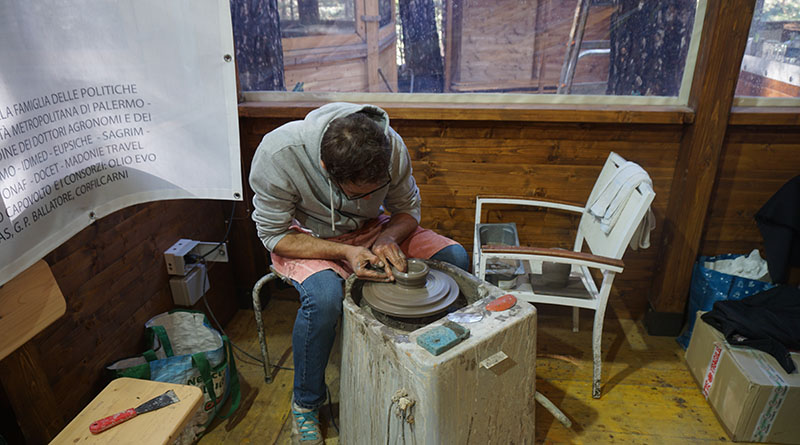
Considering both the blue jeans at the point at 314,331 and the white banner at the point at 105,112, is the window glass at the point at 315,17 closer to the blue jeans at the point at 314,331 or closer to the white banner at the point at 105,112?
the white banner at the point at 105,112

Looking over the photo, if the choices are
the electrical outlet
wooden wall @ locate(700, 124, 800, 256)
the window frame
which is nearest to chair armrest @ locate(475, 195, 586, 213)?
the window frame

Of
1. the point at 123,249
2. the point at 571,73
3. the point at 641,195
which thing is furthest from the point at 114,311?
Result: the point at 571,73

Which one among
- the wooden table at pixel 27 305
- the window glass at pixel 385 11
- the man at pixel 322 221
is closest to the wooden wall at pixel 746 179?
the man at pixel 322 221

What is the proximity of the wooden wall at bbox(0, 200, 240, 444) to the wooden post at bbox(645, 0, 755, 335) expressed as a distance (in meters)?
2.24

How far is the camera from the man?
1.47 meters

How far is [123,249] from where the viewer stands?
1.81m

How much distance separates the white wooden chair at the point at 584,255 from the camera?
175cm

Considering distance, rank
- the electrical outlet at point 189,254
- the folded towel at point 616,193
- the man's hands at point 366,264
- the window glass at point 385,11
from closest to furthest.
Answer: the man's hands at point 366,264, the folded towel at point 616,193, the electrical outlet at point 189,254, the window glass at point 385,11

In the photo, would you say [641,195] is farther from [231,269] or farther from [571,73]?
[231,269]

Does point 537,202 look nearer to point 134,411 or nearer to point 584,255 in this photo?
point 584,255

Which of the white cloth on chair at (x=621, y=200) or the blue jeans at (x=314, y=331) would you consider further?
A: the white cloth on chair at (x=621, y=200)

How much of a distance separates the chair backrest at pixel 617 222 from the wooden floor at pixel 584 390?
20.4 inches

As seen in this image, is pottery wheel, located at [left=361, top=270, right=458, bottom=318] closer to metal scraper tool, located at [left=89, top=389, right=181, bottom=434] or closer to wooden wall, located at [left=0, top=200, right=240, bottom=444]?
metal scraper tool, located at [left=89, top=389, right=181, bottom=434]

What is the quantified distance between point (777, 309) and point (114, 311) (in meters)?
2.59
